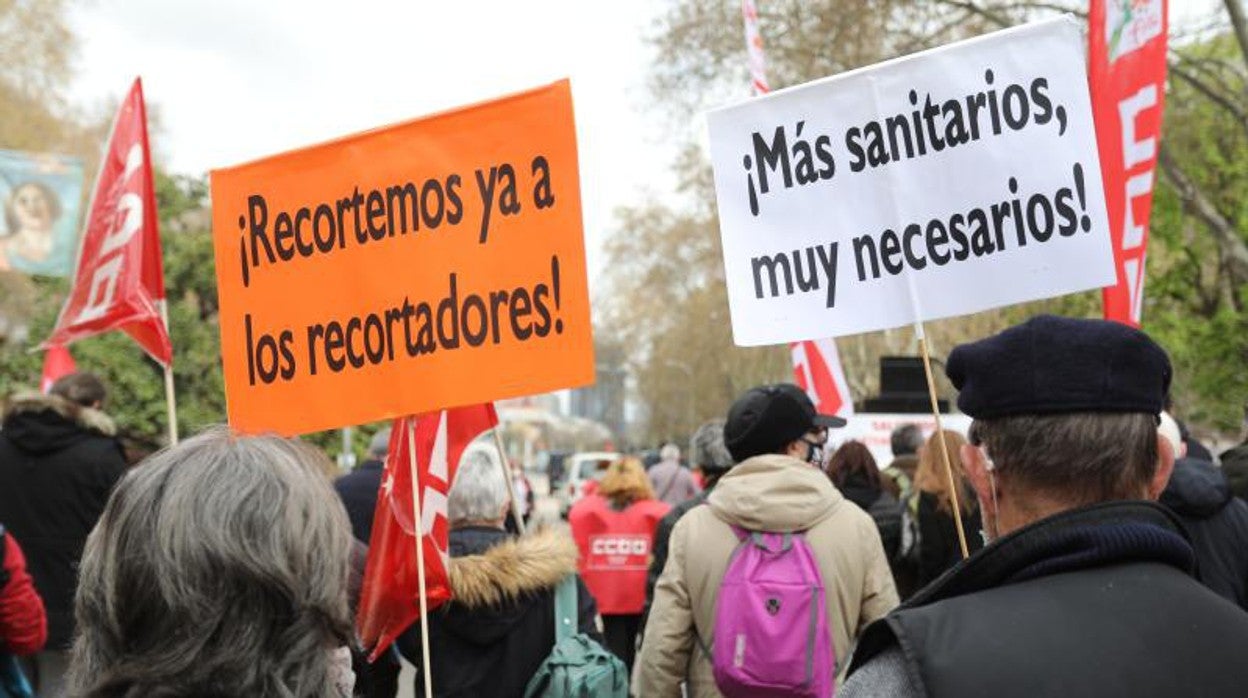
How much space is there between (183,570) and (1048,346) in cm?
129

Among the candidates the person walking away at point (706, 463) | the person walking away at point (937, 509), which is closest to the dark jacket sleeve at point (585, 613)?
the person walking away at point (706, 463)

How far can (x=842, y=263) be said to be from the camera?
398 centimetres

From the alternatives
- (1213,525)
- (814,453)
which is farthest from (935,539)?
(1213,525)

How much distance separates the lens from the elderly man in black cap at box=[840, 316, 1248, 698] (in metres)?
1.82

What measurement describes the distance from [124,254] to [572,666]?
298cm

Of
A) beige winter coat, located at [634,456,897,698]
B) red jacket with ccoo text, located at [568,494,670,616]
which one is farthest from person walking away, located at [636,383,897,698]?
red jacket with ccoo text, located at [568,494,670,616]

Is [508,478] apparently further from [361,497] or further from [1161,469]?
[1161,469]

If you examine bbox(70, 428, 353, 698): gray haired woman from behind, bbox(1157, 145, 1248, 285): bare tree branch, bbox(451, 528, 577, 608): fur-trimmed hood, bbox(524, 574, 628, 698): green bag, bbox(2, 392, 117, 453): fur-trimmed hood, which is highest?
bbox(1157, 145, 1248, 285): bare tree branch

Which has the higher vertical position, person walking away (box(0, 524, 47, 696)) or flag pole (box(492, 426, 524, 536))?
flag pole (box(492, 426, 524, 536))

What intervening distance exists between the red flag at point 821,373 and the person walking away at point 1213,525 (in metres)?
4.26

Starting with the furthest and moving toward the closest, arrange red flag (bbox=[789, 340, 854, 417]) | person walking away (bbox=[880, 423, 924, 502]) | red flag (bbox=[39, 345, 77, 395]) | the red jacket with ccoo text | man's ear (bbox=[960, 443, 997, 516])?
red flag (bbox=[39, 345, 77, 395]) → red flag (bbox=[789, 340, 854, 417]) → the red jacket with ccoo text → person walking away (bbox=[880, 423, 924, 502]) → man's ear (bbox=[960, 443, 997, 516])

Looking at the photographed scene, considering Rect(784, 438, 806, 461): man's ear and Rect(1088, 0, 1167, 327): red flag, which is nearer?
Rect(784, 438, 806, 461): man's ear

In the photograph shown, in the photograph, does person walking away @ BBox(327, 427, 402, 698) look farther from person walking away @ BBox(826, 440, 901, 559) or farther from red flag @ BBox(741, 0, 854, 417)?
red flag @ BBox(741, 0, 854, 417)

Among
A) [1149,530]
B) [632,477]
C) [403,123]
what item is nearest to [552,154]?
[403,123]
